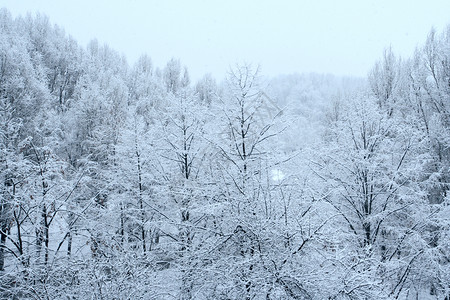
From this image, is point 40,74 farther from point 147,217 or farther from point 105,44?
point 105,44

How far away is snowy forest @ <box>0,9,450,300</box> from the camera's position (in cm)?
437

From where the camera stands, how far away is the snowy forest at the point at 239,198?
14.3ft

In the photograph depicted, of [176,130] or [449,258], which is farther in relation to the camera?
[176,130]

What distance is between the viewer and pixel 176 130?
33.2 feet

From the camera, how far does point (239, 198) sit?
16.4 feet

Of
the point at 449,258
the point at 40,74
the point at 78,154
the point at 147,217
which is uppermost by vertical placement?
the point at 40,74

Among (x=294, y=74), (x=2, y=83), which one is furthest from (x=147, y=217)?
(x=294, y=74)

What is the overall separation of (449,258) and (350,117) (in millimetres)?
5298

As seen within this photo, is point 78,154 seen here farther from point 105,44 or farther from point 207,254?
point 105,44

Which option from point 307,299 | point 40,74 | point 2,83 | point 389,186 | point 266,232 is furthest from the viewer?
point 40,74

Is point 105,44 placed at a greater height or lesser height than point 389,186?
greater

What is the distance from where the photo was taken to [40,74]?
79.4ft

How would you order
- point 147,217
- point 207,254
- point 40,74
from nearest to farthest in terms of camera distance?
point 207,254, point 147,217, point 40,74

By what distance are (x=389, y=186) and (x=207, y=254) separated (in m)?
6.40
